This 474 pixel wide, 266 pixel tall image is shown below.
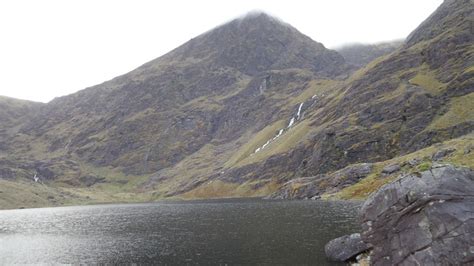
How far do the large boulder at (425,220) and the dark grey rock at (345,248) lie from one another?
51.5 ft

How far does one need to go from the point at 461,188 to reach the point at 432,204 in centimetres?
264

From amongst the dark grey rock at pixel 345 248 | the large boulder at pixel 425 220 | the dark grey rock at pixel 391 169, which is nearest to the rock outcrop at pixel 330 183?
the dark grey rock at pixel 391 169

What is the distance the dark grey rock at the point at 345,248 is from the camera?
166 ft

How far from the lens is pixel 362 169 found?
17525cm

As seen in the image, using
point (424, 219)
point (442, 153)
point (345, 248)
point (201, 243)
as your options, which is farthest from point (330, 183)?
point (424, 219)

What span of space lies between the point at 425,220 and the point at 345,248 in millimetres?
21860

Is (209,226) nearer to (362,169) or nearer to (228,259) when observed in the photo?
(228,259)

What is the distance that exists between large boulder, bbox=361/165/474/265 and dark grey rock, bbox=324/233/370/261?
618 inches

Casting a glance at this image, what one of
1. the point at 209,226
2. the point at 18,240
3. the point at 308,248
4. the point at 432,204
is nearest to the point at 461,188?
the point at 432,204

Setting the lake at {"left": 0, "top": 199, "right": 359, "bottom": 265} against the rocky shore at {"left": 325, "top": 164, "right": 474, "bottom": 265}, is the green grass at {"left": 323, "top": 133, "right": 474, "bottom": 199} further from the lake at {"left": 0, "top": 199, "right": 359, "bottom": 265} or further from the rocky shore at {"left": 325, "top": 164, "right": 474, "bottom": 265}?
the rocky shore at {"left": 325, "top": 164, "right": 474, "bottom": 265}

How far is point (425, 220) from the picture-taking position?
103 ft

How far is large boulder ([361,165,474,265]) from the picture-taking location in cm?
2947

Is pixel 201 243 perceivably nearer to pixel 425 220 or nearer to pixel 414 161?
pixel 425 220

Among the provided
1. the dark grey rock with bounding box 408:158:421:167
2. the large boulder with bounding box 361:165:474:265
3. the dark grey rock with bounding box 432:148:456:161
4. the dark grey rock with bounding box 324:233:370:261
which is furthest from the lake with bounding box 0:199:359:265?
the dark grey rock with bounding box 432:148:456:161
